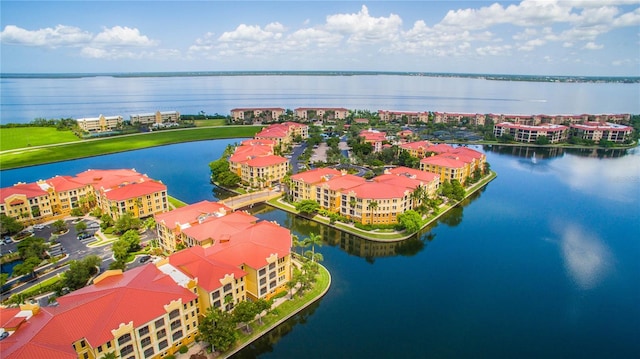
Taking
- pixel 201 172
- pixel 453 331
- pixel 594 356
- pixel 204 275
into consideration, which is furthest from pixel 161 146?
pixel 594 356

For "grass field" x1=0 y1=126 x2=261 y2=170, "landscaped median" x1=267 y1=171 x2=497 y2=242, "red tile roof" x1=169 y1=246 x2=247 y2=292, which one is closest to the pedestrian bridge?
"landscaped median" x1=267 y1=171 x2=497 y2=242

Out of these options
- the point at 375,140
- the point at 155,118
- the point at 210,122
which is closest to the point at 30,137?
the point at 155,118

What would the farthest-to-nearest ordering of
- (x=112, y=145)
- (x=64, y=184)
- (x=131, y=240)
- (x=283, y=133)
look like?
(x=112, y=145)
(x=283, y=133)
(x=64, y=184)
(x=131, y=240)

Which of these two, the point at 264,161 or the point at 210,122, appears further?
the point at 210,122

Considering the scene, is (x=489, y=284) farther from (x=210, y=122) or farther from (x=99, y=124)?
(x=99, y=124)

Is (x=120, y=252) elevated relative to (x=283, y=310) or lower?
elevated

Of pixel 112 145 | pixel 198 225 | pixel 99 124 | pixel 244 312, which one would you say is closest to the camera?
pixel 244 312
